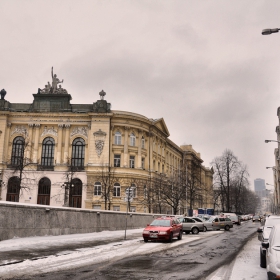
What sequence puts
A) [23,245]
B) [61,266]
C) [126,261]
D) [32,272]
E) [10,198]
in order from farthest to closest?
[10,198] < [23,245] < [126,261] < [61,266] < [32,272]

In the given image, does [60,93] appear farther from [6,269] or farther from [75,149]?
[6,269]

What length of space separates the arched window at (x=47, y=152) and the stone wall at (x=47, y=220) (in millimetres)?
30552

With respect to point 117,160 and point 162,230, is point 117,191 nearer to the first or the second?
point 117,160

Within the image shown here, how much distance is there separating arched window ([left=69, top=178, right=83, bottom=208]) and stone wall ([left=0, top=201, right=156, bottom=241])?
26.7 metres

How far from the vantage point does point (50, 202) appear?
5612cm

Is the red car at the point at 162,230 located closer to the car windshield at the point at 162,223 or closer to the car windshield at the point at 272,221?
the car windshield at the point at 162,223

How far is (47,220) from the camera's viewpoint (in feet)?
68.5

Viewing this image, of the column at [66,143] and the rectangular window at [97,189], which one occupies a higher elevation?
the column at [66,143]

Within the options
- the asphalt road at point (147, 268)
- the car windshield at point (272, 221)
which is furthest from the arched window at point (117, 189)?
the asphalt road at point (147, 268)

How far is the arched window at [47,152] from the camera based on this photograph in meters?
58.4

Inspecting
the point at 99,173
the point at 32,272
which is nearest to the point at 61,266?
the point at 32,272

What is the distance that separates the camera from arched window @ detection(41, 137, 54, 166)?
192 feet

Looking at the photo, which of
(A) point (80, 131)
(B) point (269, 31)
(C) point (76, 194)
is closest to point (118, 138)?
(A) point (80, 131)

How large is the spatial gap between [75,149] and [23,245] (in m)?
43.0
